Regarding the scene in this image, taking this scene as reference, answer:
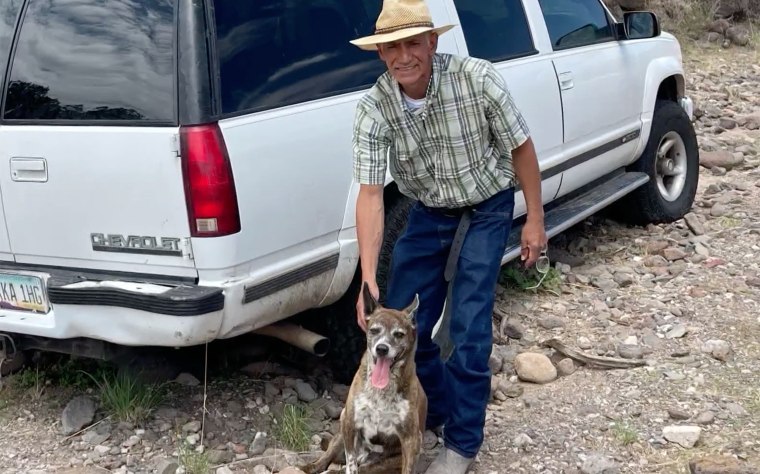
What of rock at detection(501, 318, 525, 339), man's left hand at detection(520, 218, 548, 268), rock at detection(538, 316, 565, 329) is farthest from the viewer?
rock at detection(538, 316, 565, 329)

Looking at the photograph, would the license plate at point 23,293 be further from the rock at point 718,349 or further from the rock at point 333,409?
the rock at point 718,349

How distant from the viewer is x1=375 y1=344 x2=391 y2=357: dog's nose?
3.16 meters

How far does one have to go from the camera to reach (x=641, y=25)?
241 inches

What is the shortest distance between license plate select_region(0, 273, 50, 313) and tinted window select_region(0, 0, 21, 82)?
79 centimetres

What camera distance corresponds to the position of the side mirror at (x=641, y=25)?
598cm

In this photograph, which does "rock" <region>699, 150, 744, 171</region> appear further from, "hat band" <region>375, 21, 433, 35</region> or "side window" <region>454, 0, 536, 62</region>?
"hat band" <region>375, 21, 433, 35</region>

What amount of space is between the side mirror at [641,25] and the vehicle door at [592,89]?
0.12 meters

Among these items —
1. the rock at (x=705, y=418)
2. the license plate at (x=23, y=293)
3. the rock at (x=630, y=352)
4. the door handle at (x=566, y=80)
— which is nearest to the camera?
the license plate at (x=23, y=293)

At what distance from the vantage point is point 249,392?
436 cm

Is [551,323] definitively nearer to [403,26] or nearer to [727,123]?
[403,26]

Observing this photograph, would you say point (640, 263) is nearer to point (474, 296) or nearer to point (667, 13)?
point (474, 296)

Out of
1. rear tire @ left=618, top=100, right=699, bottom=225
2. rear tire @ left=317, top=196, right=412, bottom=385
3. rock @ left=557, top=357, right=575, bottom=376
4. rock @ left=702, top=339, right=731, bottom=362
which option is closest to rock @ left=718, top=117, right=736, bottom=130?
rear tire @ left=618, top=100, right=699, bottom=225

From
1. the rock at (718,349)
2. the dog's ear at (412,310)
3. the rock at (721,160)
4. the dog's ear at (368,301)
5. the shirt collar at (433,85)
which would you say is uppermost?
the shirt collar at (433,85)

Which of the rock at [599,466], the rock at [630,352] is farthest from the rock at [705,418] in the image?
the rock at [630,352]
